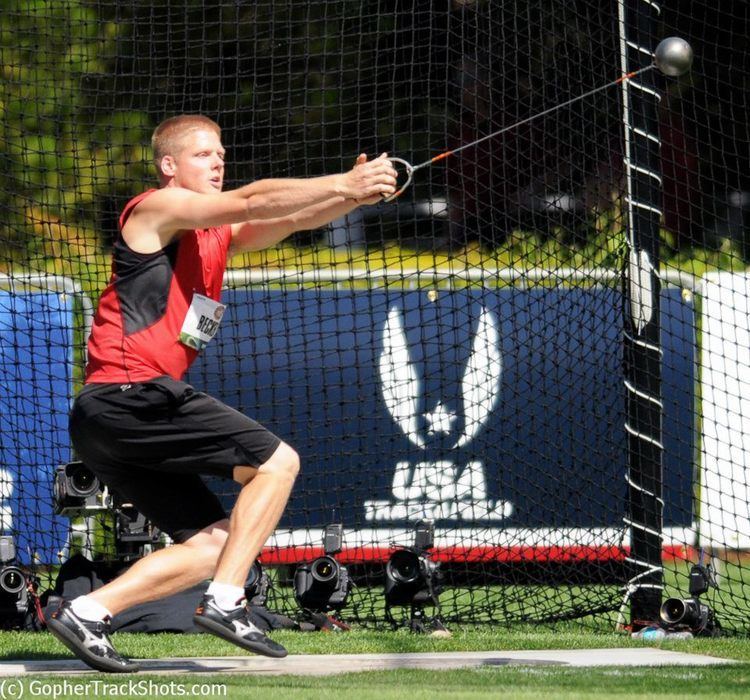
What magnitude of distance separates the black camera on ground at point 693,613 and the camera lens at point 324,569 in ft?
5.36

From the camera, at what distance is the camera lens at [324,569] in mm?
7285

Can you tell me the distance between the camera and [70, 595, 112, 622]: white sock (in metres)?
5.22

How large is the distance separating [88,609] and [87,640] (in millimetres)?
114

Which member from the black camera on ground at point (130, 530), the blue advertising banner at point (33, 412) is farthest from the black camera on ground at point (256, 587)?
the blue advertising banner at point (33, 412)

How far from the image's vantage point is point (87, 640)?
5.19 m

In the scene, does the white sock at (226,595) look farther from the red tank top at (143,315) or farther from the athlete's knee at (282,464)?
the red tank top at (143,315)

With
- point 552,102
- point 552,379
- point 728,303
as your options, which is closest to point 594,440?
point 552,379

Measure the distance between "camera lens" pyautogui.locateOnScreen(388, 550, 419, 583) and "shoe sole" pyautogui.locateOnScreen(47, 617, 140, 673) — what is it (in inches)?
86.6

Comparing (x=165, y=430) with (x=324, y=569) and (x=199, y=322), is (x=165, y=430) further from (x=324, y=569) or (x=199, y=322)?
(x=324, y=569)

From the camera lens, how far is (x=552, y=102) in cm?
877

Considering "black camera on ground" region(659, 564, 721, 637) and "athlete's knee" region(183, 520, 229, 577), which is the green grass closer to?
"black camera on ground" region(659, 564, 721, 637)

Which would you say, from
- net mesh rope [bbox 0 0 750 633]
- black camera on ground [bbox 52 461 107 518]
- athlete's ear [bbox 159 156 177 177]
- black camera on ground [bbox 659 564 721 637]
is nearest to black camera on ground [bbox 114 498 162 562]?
black camera on ground [bbox 52 461 107 518]

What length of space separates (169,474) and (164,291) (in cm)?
70

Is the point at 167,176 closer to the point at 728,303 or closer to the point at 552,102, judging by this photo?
the point at 552,102
